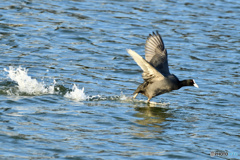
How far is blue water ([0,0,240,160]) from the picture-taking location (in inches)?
266

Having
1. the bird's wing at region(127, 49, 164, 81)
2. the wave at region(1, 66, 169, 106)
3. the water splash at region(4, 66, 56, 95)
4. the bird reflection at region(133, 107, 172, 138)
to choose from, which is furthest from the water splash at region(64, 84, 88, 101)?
the bird's wing at region(127, 49, 164, 81)

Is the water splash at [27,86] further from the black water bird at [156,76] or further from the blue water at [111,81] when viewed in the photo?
the black water bird at [156,76]

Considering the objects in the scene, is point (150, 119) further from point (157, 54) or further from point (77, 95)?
point (157, 54)

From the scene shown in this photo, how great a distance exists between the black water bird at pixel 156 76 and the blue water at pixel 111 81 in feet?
1.07

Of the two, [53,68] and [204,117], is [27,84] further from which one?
[204,117]

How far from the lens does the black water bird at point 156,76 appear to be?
889 cm

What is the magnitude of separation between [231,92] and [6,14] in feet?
24.9

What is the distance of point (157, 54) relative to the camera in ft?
31.8

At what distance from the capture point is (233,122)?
8.26 metres

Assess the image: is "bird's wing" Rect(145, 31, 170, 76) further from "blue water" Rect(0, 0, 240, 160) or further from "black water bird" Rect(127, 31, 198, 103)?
"blue water" Rect(0, 0, 240, 160)

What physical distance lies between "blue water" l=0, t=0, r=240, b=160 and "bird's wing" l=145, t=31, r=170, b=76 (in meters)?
0.66

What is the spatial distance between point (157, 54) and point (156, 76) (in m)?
0.82

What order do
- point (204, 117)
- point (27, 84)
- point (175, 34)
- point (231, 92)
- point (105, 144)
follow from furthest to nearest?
1. point (175, 34)
2. point (231, 92)
3. point (27, 84)
4. point (204, 117)
5. point (105, 144)

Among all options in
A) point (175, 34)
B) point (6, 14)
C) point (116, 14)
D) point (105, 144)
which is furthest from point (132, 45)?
point (105, 144)
